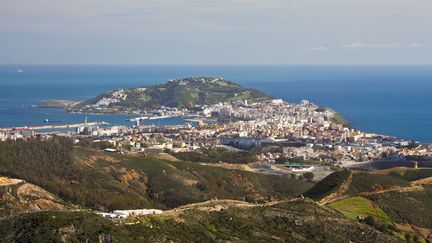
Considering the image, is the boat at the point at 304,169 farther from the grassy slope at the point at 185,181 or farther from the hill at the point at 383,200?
the hill at the point at 383,200

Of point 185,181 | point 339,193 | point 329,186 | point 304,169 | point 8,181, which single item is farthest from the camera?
point 304,169

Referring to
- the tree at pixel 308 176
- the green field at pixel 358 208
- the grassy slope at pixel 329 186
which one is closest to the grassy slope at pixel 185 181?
the tree at pixel 308 176

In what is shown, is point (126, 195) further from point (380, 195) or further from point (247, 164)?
point (247, 164)

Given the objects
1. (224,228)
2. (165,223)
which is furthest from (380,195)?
(165,223)

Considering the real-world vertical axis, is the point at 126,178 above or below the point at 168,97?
above

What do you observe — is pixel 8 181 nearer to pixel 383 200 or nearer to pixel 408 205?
pixel 383 200

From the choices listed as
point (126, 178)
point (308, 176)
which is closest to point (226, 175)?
point (308, 176)

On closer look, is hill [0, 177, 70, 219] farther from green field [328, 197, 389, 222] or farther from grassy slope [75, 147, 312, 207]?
green field [328, 197, 389, 222]
